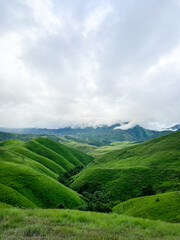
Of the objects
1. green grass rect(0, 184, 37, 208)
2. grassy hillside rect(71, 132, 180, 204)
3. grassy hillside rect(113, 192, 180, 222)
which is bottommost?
grassy hillside rect(71, 132, 180, 204)

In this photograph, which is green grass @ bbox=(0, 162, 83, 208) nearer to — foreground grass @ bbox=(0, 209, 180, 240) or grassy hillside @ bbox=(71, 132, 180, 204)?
grassy hillside @ bbox=(71, 132, 180, 204)

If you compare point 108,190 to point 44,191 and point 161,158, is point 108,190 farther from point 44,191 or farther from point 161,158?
point 161,158

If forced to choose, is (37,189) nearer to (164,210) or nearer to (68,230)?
(164,210)

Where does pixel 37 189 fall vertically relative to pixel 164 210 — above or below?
below

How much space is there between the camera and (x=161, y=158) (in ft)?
434

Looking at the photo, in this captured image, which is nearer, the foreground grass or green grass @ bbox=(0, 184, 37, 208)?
the foreground grass

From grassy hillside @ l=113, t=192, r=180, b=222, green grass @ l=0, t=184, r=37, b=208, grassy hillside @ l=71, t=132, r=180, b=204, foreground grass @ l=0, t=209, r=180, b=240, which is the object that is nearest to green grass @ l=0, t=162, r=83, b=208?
green grass @ l=0, t=184, r=37, b=208

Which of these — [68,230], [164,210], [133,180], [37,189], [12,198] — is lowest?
[133,180]

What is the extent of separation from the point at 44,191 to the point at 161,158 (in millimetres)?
123176

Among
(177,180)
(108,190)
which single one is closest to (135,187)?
(108,190)

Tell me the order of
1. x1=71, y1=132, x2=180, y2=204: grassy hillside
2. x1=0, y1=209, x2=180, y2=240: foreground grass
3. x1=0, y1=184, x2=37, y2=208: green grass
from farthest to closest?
1. x1=71, y1=132, x2=180, y2=204: grassy hillside
2. x1=0, y1=184, x2=37, y2=208: green grass
3. x1=0, y1=209, x2=180, y2=240: foreground grass

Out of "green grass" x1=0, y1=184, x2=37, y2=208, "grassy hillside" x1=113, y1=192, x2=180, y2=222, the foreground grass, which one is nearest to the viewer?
the foreground grass

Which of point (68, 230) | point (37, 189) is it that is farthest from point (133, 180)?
point (68, 230)

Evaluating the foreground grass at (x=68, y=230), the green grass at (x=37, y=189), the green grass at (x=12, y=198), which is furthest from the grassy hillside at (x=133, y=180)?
the foreground grass at (x=68, y=230)
